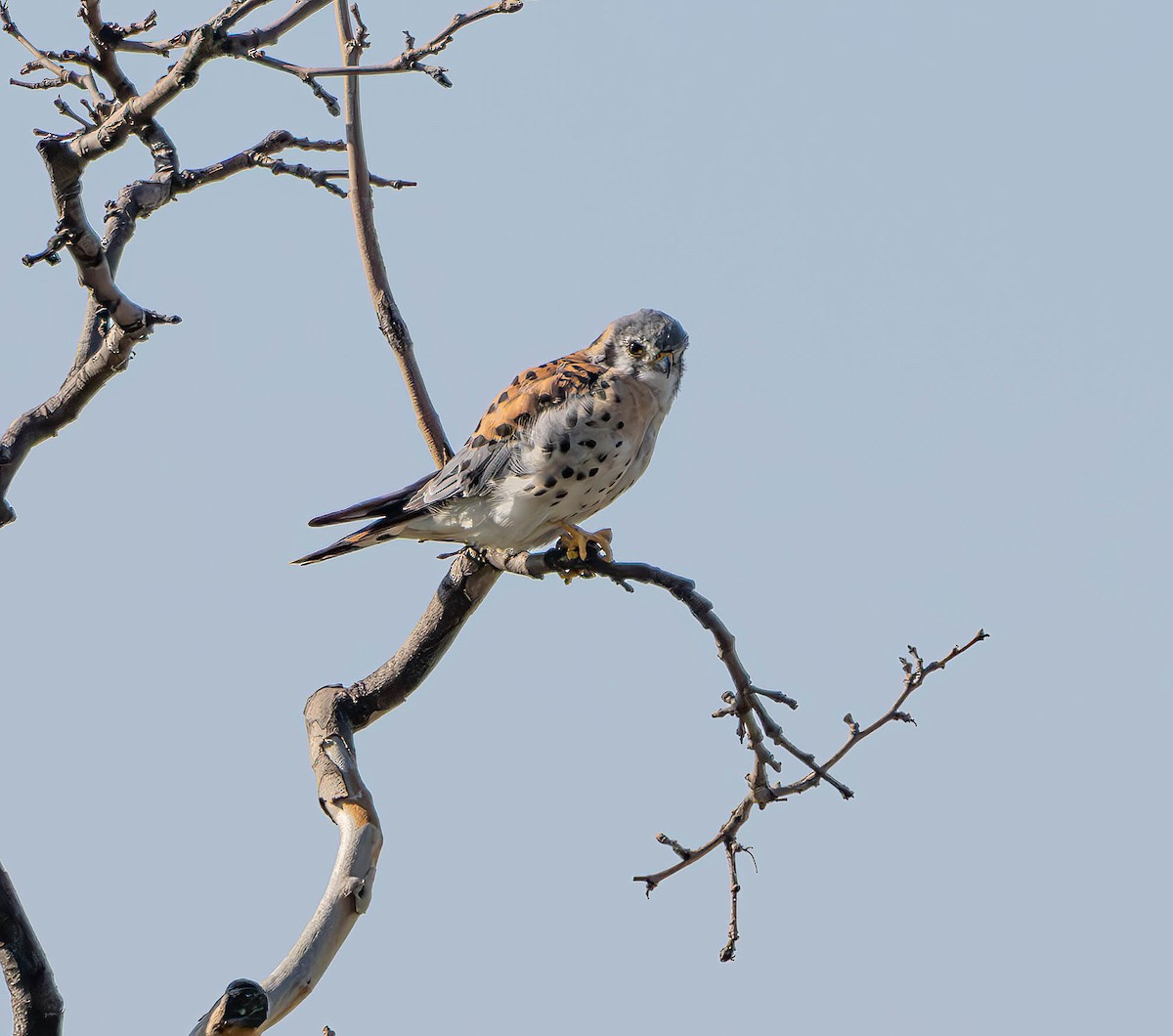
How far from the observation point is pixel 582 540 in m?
5.41

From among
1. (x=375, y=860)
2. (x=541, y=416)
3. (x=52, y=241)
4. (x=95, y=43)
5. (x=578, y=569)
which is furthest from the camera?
(x=541, y=416)

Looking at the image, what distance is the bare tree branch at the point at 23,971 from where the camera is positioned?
3.76m

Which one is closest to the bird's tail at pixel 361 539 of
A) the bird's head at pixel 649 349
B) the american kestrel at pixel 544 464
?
the american kestrel at pixel 544 464

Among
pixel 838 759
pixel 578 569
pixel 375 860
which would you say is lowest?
pixel 375 860

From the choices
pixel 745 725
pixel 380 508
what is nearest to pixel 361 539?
pixel 380 508

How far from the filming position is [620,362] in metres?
5.79

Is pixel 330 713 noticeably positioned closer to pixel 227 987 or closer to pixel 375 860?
pixel 375 860

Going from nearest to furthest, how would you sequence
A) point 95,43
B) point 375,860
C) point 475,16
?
1. point 95,43
2. point 475,16
3. point 375,860

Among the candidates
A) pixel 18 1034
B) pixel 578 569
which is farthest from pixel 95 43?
pixel 18 1034

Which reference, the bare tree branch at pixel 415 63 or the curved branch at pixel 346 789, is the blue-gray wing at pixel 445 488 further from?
the bare tree branch at pixel 415 63

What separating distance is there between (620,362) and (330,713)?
1773 mm

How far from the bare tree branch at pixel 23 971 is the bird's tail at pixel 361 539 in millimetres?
1916

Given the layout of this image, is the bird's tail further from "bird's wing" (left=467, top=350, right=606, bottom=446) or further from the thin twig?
the thin twig

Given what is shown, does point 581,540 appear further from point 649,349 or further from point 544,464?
point 649,349
